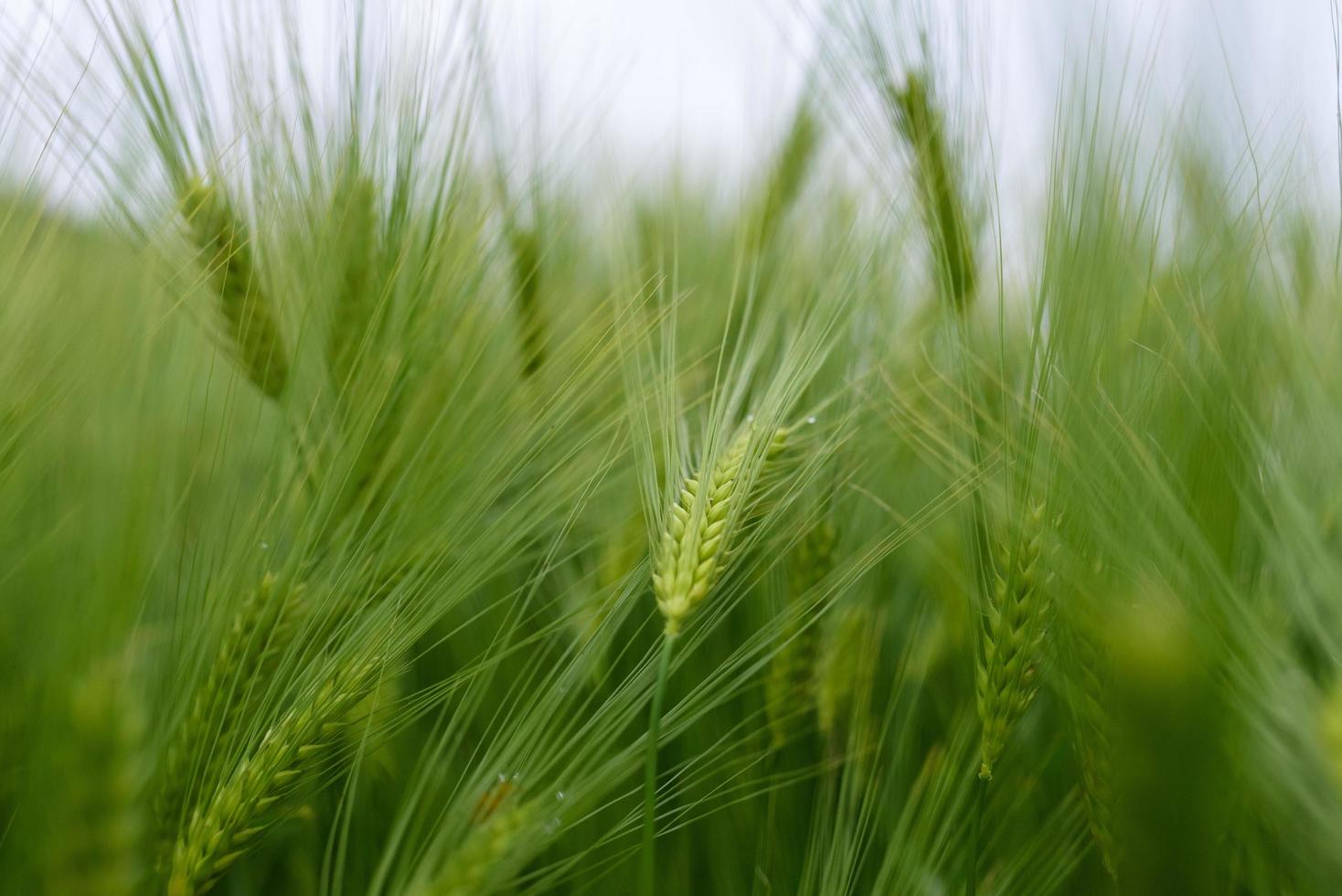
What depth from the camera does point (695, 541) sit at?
57 centimetres

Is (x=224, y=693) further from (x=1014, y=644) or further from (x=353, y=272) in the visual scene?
(x=1014, y=644)

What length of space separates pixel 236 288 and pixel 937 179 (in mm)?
602

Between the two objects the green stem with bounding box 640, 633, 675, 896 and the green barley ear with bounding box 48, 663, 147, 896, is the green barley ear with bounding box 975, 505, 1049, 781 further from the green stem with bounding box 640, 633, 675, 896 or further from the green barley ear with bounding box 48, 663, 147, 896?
the green barley ear with bounding box 48, 663, 147, 896

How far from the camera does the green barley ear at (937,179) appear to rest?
2.87ft

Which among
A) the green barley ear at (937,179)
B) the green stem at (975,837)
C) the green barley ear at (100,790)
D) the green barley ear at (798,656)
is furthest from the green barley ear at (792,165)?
the green barley ear at (100,790)

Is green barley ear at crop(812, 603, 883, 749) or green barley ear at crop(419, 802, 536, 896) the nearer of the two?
green barley ear at crop(419, 802, 536, 896)

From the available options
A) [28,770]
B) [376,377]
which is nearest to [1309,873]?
[376,377]

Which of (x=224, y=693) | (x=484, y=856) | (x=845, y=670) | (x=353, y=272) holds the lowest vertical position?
(x=845, y=670)

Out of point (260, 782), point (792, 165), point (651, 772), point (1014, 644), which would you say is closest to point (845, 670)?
point (1014, 644)

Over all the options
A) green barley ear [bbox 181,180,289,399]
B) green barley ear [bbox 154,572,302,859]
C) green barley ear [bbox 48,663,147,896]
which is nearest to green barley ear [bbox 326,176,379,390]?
green barley ear [bbox 181,180,289,399]

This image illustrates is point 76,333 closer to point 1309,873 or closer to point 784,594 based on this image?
point 784,594

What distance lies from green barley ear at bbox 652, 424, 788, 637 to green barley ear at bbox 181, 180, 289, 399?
0.33 meters

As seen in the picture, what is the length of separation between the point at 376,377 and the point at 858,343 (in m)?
0.39

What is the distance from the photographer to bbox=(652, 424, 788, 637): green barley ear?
0.55 meters
